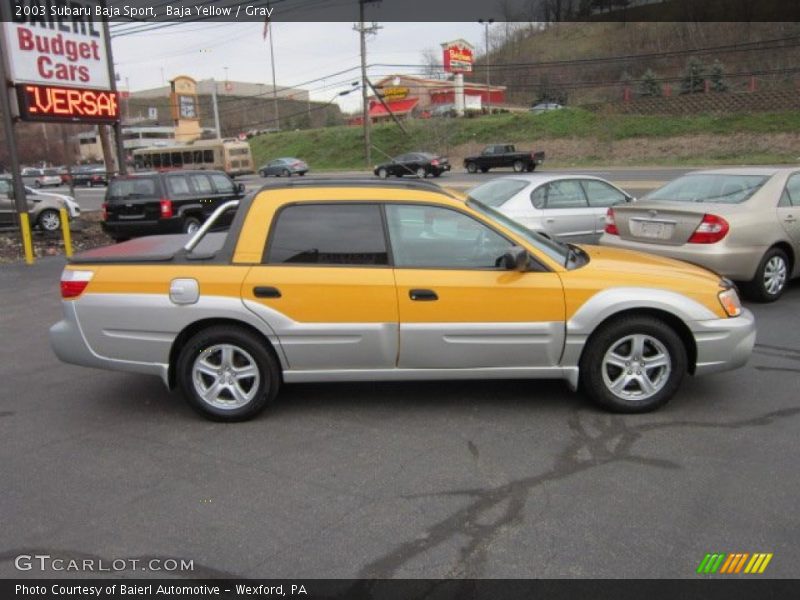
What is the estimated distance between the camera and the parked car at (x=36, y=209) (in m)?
16.3

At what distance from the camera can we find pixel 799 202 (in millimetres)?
7387

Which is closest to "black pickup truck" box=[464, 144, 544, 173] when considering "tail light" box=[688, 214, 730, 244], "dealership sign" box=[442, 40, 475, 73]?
"dealership sign" box=[442, 40, 475, 73]

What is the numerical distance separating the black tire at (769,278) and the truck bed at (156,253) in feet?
19.1

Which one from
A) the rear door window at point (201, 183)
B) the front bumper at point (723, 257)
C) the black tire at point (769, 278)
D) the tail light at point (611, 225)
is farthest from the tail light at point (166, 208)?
the black tire at point (769, 278)

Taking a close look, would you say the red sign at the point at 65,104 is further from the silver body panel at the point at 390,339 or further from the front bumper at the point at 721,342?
the front bumper at the point at 721,342

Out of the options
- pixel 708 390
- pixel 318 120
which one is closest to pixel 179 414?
pixel 708 390

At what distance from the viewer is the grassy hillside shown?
3984 cm

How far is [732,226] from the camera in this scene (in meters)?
6.82

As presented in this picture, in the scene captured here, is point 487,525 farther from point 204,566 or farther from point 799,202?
point 799,202

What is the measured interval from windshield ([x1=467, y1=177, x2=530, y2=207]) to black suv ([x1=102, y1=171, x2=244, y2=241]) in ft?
23.0

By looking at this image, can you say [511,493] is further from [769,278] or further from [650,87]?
[650,87]

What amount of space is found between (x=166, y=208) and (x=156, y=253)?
9849 mm

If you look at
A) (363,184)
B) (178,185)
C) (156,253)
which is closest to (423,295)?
(363,184)

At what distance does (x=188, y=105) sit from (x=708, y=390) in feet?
298
